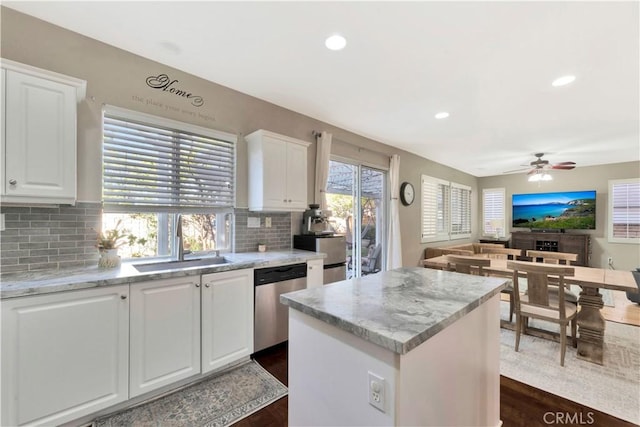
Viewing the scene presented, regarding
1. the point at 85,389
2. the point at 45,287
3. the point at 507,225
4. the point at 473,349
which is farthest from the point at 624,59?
the point at 507,225

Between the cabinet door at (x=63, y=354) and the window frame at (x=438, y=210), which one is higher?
the window frame at (x=438, y=210)

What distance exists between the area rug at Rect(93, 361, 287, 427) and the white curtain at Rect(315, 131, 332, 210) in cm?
207

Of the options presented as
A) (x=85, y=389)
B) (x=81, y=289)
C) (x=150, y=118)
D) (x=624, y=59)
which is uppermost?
(x=624, y=59)

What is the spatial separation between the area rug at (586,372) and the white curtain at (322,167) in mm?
2534

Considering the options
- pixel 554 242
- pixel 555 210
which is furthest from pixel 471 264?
pixel 555 210

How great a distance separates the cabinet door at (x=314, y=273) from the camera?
111 inches

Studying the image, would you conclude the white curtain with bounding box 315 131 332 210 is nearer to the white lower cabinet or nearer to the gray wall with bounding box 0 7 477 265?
the gray wall with bounding box 0 7 477 265

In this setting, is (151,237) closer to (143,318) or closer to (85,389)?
(143,318)

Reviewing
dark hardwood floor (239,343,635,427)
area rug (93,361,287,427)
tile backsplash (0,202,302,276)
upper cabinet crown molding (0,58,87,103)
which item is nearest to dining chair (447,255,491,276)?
dark hardwood floor (239,343,635,427)

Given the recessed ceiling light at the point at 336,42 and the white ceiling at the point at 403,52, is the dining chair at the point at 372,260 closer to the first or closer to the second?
the white ceiling at the point at 403,52

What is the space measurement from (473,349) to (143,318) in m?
2.00

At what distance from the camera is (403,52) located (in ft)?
7.14

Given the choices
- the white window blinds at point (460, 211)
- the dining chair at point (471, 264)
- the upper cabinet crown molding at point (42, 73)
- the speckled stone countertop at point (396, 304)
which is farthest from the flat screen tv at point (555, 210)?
the upper cabinet crown molding at point (42, 73)

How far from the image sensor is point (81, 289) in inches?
63.2
